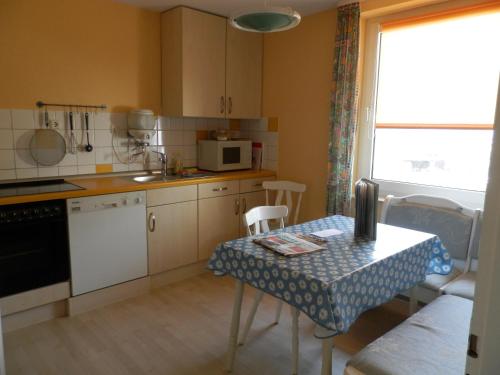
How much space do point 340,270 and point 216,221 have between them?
1968 mm

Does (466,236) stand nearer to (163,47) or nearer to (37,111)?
(163,47)

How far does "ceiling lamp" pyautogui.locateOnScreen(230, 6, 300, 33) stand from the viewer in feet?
5.49

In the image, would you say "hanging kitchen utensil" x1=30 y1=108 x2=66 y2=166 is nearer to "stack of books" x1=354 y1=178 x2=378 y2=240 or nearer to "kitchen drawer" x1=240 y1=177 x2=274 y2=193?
"kitchen drawer" x1=240 y1=177 x2=274 y2=193

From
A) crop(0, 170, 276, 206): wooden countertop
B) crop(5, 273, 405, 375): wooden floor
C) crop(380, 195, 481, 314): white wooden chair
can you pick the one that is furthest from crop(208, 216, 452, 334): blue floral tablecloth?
crop(0, 170, 276, 206): wooden countertop

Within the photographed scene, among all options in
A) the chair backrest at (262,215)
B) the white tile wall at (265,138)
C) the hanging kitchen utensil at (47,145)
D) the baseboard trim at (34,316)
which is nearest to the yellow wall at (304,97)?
the white tile wall at (265,138)

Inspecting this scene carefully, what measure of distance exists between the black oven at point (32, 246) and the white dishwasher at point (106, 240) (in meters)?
0.07

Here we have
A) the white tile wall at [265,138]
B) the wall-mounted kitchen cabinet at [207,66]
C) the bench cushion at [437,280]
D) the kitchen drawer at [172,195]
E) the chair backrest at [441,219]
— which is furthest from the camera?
the white tile wall at [265,138]

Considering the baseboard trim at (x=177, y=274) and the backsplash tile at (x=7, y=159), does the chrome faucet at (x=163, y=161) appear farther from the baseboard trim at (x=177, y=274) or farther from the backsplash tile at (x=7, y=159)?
the backsplash tile at (x=7, y=159)

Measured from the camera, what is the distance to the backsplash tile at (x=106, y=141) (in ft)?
8.96

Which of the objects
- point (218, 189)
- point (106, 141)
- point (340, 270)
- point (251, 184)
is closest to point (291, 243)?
point (340, 270)

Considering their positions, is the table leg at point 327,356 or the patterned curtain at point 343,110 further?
the patterned curtain at point 343,110

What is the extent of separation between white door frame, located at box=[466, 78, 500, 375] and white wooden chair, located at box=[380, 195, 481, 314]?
166cm

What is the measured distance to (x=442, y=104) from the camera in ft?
8.87

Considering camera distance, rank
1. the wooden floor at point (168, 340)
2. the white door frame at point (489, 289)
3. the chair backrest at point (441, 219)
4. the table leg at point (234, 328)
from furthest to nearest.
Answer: the chair backrest at point (441, 219) → the wooden floor at point (168, 340) → the table leg at point (234, 328) → the white door frame at point (489, 289)
